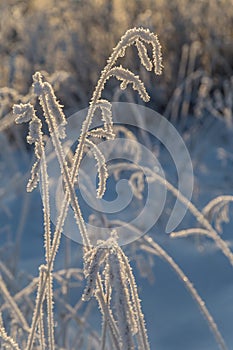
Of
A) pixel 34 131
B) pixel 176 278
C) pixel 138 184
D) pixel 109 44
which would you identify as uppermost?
pixel 109 44

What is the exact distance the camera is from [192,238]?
2.55 meters

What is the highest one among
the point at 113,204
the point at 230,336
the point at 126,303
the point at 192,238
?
the point at 113,204

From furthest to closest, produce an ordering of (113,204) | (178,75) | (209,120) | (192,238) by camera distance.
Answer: (178,75) → (209,120) → (113,204) → (192,238)

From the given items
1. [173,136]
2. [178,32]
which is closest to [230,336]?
[173,136]

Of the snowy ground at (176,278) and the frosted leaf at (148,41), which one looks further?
the snowy ground at (176,278)

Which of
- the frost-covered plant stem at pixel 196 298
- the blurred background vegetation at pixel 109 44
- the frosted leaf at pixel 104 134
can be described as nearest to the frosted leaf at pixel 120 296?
the frosted leaf at pixel 104 134

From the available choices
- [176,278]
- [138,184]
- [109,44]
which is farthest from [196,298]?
[109,44]

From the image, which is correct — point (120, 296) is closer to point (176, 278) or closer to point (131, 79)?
point (131, 79)

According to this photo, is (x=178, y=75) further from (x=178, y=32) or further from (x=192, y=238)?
(x=192, y=238)

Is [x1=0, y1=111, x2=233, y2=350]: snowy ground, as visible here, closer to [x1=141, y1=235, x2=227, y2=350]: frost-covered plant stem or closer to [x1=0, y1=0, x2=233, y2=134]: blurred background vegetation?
[x1=141, y1=235, x2=227, y2=350]: frost-covered plant stem

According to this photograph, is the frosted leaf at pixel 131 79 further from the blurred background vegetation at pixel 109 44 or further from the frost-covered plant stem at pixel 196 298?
the blurred background vegetation at pixel 109 44

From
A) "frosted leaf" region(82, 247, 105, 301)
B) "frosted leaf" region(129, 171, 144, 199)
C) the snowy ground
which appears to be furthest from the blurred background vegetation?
"frosted leaf" region(82, 247, 105, 301)

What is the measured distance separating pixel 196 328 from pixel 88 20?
284 cm

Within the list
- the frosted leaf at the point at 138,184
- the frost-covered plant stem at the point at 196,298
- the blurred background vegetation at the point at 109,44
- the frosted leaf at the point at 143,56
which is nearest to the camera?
the frosted leaf at the point at 143,56
